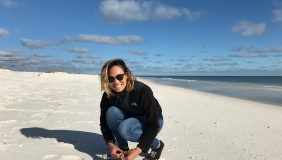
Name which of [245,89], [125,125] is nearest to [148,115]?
[125,125]

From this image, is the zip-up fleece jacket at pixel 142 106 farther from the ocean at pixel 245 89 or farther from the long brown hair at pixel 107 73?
the ocean at pixel 245 89

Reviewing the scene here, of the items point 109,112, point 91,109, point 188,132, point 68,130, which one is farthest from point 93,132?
point 91,109

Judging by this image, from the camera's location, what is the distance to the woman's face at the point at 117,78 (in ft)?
8.45

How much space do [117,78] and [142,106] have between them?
423 millimetres

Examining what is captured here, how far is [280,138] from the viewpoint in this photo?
4094 millimetres

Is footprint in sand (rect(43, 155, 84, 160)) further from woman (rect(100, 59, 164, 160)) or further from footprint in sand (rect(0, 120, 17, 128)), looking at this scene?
footprint in sand (rect(0, 120, 17, 128))

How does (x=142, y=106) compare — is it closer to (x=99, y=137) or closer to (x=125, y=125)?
(x=125, y=125)

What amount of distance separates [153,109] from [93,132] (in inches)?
74.6

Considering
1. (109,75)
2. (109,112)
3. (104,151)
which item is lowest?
(104,151)

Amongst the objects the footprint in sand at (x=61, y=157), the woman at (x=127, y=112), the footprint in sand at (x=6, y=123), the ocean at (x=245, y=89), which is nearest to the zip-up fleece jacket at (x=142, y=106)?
the woman at (x=127, y=112)

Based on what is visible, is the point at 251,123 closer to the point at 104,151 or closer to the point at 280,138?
the point at 280,138

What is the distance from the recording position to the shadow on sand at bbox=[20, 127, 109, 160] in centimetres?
315

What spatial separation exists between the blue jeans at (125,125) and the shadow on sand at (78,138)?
482mm

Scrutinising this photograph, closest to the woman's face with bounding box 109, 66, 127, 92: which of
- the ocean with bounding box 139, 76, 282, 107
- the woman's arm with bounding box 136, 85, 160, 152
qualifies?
the woman's arm with bounding box 136, 85, 160, 152
